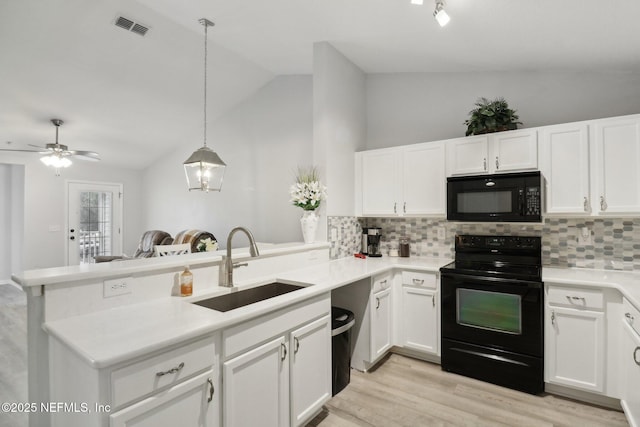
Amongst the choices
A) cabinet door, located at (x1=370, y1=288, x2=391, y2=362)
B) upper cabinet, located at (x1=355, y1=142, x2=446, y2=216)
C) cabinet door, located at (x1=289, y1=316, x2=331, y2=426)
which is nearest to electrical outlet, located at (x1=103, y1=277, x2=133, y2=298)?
cabinet door, located at (x1=289, y1=316, x2=331, y2=426)

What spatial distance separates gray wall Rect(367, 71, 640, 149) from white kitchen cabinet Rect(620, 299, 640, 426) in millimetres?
1668

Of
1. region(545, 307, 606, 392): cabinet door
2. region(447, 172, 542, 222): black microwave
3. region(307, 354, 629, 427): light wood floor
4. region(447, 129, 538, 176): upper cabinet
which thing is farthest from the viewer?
region(447, 129, 538, 176): upper cabinet

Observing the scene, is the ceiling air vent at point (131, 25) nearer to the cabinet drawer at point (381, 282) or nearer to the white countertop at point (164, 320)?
the white countertop at point (164, 320)

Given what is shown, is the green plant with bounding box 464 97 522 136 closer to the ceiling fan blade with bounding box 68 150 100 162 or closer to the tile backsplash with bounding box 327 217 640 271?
the tile backsplash with bounding box 327 217 640 271

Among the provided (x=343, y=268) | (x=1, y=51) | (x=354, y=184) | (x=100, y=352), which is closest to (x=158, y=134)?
(x=1, y=51)

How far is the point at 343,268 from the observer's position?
2.78 m

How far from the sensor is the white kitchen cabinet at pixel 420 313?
2779 mm

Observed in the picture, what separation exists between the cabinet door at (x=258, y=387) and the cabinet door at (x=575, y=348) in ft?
6.39

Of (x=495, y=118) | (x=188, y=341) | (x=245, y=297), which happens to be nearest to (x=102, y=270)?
(x=188, y=341)

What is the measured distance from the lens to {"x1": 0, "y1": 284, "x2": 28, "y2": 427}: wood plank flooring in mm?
2191

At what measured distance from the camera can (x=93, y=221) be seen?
6.75 metres

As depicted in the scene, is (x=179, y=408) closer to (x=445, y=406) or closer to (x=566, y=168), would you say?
(x=445, y=406)

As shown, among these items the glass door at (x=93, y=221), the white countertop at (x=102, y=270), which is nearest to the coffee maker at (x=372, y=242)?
the white countertop at (x=102, y=270)

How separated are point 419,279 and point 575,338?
1129 mm
